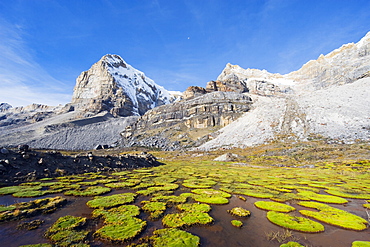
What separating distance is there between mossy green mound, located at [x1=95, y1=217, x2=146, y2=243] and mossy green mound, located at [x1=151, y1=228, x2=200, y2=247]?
81 centimetres

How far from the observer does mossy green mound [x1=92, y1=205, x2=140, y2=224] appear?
7.41m

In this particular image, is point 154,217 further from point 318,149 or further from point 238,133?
point 238,133

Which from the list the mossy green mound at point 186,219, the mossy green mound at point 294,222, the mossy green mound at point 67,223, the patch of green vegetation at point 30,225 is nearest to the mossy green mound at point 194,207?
the mossy green mound at point 186,219

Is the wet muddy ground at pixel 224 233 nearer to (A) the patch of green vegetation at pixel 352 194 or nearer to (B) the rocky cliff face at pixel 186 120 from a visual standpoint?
(A) the patch of green vegetation at pixel 352 194

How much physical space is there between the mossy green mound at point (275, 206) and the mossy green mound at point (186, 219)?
3.88 meters

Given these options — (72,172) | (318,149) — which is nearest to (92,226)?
(72,172)

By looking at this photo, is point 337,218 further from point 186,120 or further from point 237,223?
point 186,120

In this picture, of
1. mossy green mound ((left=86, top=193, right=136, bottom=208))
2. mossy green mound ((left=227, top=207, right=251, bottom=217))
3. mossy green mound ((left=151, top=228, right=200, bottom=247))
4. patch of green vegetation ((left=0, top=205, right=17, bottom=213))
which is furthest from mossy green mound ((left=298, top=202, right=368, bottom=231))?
patch of green vegetation ((left=0, top=205, right=17, bottom=213))

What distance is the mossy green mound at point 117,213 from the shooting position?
7414 millimetres

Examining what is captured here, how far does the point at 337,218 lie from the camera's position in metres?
8.15

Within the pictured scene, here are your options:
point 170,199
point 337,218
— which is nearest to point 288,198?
point 337,218

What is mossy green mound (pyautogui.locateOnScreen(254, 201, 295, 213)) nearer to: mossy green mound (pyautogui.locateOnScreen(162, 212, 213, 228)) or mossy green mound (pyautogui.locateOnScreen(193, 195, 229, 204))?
mossy green mound (pyautogui.locateOnScreen(193, 195, 229, 204))

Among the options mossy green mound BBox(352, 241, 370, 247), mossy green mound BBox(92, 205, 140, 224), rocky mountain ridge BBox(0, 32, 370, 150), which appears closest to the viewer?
mossy green mound BBox(352, 241, 370, 247)

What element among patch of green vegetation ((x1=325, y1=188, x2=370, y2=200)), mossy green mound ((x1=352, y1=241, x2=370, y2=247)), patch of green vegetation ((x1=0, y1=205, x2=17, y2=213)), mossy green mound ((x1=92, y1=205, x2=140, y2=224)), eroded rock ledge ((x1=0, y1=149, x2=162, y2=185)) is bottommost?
patch of green vegetation ((x1=325, y1=188, x2=370, y2=200))
